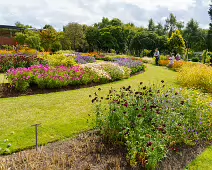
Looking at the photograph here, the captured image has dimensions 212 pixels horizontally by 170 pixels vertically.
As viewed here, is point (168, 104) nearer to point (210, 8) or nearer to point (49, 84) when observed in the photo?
point (49, 84)

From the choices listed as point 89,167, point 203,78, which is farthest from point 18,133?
point 203,78

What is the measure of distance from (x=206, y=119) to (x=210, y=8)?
149 ft

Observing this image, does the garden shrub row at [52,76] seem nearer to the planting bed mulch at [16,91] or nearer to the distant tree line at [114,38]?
the planting bed mulch at [16,91]

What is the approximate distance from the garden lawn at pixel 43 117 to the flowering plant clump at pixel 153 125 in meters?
1.00

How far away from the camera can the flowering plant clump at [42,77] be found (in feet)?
23.9

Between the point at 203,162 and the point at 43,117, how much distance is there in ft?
11.5

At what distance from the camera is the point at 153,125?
3676mm

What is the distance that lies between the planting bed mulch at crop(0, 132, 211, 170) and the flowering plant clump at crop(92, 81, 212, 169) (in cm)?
15

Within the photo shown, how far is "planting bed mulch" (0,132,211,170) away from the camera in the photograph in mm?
3057

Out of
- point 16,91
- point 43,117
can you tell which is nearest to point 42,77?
point 16,91

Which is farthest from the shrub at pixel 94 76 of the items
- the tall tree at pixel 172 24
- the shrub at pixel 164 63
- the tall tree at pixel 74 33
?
the tall tree at pixel 172 24

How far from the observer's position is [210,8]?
140 ft

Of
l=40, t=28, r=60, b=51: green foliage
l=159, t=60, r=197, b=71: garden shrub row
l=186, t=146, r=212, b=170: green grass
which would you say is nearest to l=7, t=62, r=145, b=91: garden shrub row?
l=186, t=146, r=212, b=170: green grass

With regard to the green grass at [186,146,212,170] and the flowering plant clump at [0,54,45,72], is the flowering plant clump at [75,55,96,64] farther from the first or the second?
the green grass at [186,146,212,170]
